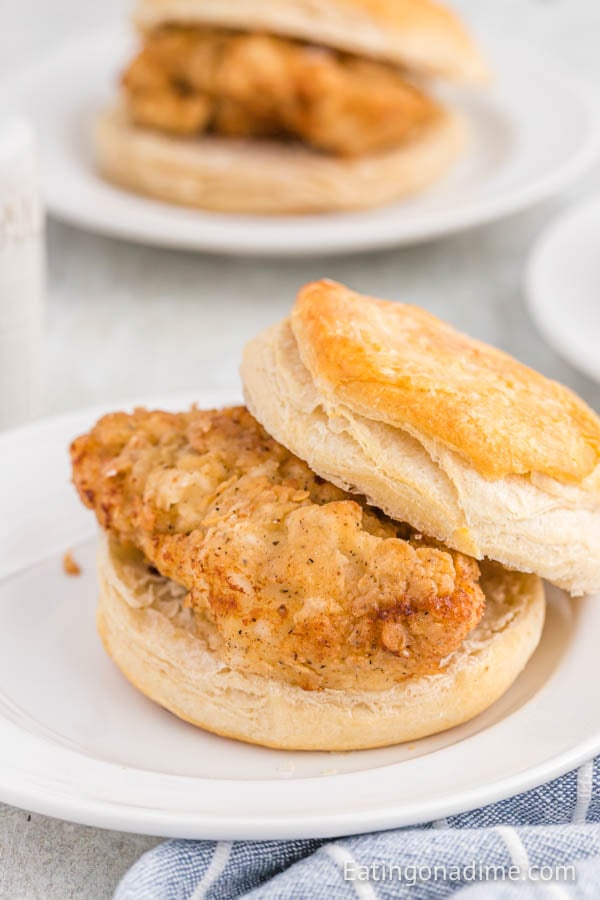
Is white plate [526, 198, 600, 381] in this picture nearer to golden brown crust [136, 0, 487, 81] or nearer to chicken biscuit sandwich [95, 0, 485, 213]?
chicken biscuit sandwich [95, 0, 485, 213]

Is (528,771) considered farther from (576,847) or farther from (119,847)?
(119,847)

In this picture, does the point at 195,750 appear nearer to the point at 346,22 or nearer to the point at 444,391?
the point at 444,391

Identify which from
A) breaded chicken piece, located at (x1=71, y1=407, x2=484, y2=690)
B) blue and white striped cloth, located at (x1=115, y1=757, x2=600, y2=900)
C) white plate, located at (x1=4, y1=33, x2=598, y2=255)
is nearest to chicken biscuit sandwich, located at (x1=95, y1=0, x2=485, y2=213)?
white plate, located at (x1=4, y1=33, x2=598, y2=255)

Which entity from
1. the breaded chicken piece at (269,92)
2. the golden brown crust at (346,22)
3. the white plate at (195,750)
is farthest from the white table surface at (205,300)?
the white plate at (195,750)

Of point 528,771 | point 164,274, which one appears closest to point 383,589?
point 528,771

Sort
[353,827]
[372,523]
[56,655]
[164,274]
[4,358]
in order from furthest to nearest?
[164,274] → [4,358] → [56,655] → [372,523] → [353,827]

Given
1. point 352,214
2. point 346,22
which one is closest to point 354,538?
point 352,214
